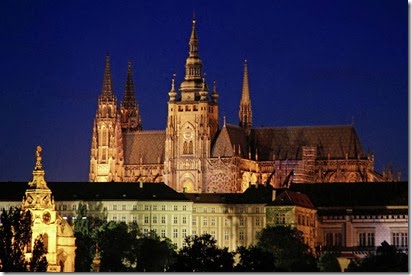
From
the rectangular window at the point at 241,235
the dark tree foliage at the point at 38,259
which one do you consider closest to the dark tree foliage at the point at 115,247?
the rectangular window at the point at 241,235

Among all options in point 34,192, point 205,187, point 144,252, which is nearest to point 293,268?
point 34,192

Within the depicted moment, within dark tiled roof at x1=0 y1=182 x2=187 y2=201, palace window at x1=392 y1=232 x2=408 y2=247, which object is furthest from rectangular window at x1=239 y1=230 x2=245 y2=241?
palace window at x1=392 y1=232 x2=408 y2=247

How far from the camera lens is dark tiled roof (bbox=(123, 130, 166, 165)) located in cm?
14812

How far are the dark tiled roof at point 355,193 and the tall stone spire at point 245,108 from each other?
1958 cm

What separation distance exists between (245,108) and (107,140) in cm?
1119

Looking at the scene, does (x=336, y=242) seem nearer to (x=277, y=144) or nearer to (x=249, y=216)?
(x=249, y=216)

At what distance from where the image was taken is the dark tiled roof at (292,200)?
4722 inches

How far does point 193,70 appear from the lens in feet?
488

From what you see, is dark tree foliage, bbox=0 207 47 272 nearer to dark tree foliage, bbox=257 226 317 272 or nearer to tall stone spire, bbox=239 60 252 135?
dark tree foliage, bbox=257 226 317 272

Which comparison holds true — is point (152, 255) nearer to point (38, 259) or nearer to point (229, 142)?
point (38, 259)

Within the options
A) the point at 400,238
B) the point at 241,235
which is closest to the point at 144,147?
the point at 241,235

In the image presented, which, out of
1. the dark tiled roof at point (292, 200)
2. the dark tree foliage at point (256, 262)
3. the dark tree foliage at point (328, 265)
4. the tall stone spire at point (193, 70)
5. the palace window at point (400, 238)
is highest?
the tall stone spire at point (193, 70)

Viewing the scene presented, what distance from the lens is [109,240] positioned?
330 ft

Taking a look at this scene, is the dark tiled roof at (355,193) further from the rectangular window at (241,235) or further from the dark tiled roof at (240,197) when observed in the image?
the rectangular window at (241,235)
